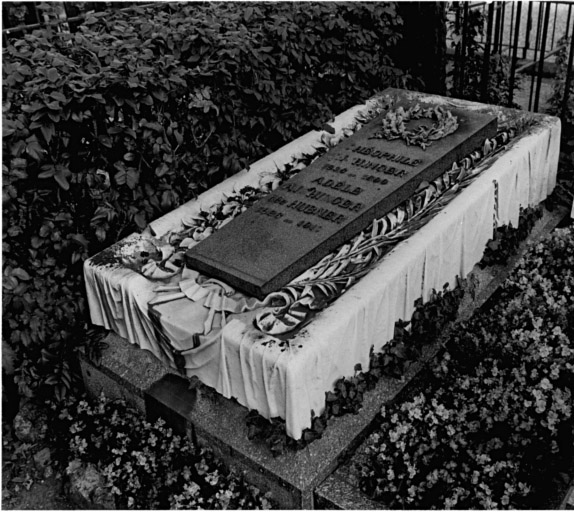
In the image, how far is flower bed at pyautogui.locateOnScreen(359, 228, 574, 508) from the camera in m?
2.97

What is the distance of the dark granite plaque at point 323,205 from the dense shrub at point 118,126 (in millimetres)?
554

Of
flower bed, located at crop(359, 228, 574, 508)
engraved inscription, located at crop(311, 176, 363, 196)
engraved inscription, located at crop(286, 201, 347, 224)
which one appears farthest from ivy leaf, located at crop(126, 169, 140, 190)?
flower bed, located at crop(359, 228, 574, 508)

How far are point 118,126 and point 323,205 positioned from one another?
1.34 m

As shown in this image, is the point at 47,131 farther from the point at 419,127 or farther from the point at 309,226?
the point at 419,127

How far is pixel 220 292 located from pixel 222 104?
1556 millimetres

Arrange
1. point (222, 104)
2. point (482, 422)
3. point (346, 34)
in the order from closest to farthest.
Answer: point (482, 422)
point (222, 104)
point (346, 34)

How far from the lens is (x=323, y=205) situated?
13.9 ft

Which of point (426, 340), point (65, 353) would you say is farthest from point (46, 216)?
point (426, 340)

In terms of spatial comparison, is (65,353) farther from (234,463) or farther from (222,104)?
(222,104)

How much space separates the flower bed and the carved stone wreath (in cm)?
148

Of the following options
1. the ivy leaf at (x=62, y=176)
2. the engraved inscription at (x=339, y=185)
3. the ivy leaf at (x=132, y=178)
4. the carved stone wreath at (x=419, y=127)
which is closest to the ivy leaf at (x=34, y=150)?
the ivy leaf at (x=62, y=176)

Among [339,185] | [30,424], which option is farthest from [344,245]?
[30,424]

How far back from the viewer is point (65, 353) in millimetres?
3967

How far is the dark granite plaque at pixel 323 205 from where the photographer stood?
3.76 m
